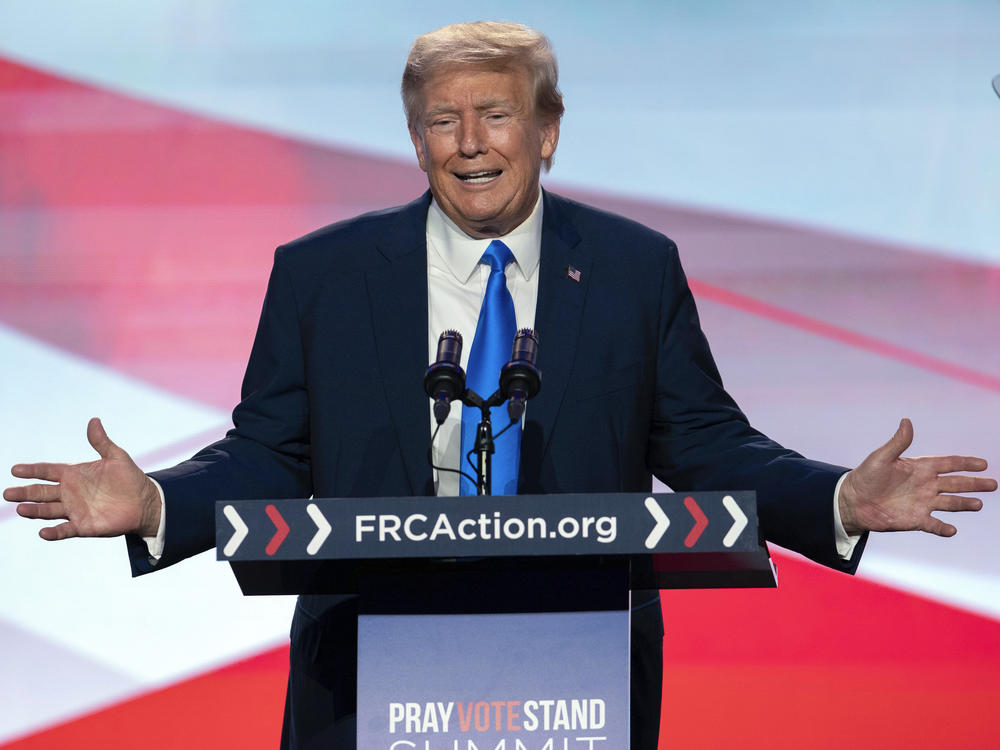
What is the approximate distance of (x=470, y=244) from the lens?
228cm

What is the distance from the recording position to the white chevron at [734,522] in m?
1.52

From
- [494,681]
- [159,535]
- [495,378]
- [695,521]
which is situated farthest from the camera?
[495,378]

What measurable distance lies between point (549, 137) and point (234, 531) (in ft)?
3.60

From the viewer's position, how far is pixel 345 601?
1.95 metres

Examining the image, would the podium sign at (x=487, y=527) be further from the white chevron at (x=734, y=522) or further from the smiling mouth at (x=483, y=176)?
the smiling mouth at (x=483, y=176)

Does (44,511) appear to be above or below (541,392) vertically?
below

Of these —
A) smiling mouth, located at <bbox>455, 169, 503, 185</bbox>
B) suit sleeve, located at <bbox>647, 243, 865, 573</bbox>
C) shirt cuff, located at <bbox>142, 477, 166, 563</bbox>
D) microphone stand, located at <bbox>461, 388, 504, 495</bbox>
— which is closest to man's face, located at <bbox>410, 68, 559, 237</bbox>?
smiling mouth, located at <bbox>455, 169, 503, 185</bbox>

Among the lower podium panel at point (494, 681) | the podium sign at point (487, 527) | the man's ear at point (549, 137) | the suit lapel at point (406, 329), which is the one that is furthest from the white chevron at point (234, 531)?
the man's ear at point (549, 137)

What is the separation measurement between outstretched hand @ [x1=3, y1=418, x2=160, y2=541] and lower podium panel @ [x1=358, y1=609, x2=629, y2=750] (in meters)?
0.40

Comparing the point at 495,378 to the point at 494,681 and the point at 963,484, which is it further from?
the point at 963,484

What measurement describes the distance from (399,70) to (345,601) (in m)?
2.28

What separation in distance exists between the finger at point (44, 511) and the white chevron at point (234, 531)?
357mm

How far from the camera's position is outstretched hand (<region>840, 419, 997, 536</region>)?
182 centimetres

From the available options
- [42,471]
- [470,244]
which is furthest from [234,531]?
[470,244]
